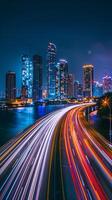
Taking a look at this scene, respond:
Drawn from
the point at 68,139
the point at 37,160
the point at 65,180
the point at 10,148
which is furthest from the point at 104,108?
the point at 65,180

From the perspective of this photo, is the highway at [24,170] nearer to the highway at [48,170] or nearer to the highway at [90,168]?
the highway at [48,170]

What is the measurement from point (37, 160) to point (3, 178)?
7704 mm

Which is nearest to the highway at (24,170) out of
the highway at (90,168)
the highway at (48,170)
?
the highway at (48,170)

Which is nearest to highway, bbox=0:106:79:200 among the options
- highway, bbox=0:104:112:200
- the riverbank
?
highway, bbox=0:104:112:200

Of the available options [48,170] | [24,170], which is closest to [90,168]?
[48,170]

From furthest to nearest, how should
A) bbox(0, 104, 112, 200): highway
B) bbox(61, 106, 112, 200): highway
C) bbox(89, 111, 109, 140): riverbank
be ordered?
bbox(89, 111, 109, 140): riverbank < bbox(61, 106, 112, 200): highway < bbox(0, 104, 112, 200): highway

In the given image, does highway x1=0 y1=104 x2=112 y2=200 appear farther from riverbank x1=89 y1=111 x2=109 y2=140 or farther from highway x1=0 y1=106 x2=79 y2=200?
riverbank x1=89 y1=111 x2=109 y2=140

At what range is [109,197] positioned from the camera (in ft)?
76.5

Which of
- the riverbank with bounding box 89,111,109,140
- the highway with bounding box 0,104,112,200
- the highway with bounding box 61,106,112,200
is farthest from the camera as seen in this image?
the riverbank with bounding box 89,111,109,140

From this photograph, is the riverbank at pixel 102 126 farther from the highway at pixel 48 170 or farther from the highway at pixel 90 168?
the highway at pixel 48 170

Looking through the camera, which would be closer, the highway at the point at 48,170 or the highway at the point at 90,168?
the highway at the point at 48,170

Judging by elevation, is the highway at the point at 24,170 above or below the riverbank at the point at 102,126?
below

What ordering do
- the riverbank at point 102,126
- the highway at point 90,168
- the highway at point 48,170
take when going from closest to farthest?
the highway at point 48,170
the highway at point 90,168
the riverbank at point 102,126

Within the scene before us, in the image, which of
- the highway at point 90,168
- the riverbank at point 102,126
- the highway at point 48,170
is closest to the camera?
the highway at point 48,170
